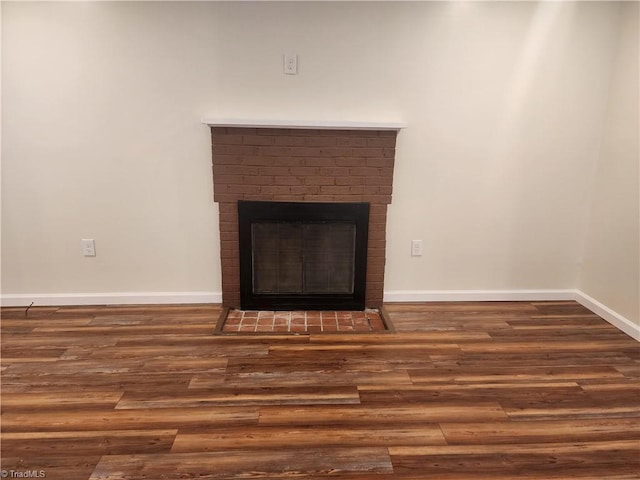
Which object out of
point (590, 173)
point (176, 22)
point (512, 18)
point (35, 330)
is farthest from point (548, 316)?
point (35, 330)

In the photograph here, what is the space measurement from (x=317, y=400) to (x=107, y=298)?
1.79m

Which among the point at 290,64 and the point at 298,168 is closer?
the point at 290,64

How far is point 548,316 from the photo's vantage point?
9.43 feet

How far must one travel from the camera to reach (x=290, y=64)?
2.64 metres

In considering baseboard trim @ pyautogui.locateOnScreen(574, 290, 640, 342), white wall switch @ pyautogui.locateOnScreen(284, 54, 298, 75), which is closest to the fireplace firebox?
white wall switch @ pyautogui.locateOnScreen(284, 54, 298, 75)

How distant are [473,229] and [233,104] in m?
1.80

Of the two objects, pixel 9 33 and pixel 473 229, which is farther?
pixel 473 229

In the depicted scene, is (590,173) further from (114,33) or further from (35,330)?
(35,330)

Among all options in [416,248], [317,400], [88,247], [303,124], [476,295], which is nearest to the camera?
[317,400]

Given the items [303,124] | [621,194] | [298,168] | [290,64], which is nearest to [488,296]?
[621,194]

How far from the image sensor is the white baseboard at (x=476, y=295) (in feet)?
10.0

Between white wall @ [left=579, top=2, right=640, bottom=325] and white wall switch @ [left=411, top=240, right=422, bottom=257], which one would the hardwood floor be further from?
white wall switch @ [left=411, top=240, right=422, bottom=257]

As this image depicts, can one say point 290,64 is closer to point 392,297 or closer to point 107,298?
point 392,297

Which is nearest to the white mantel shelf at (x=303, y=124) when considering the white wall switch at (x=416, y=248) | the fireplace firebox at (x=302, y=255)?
the fireplace firebox at (x=302, y=255)
